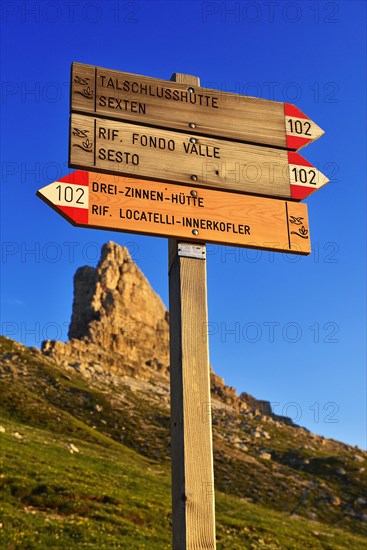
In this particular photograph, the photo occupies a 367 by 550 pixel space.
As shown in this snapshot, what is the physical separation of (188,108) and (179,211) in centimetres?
120

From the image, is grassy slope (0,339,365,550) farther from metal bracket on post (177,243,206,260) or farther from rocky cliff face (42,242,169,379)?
rocky cliff face (42,242,169,379)

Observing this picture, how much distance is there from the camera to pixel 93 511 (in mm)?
22250

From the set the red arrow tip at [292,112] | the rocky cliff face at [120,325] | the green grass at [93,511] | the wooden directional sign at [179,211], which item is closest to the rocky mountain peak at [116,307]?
the rocky cliff face at [120,325]

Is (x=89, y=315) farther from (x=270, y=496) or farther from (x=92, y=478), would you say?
(x=92, y=478)

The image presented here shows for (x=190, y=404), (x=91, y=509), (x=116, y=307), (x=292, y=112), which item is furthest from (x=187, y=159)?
(x=116, y=307)

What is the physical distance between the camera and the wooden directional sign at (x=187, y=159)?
5.60m

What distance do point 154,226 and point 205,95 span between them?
1.67 meters

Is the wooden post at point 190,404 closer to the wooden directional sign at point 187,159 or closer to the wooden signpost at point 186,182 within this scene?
the wooden signpost at point 186,182

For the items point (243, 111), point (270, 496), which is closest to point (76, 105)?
point (243, 111)

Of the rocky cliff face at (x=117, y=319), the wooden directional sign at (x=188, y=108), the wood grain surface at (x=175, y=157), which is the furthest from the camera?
the rocky cliff face at (x=117, y=319)

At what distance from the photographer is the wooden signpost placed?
5207 mm

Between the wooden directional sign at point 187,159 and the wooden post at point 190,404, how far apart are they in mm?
761

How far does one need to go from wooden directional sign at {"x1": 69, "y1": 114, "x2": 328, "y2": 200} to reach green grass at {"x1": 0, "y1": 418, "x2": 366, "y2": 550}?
1374 cm

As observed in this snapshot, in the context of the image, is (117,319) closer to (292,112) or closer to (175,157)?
(292,112)
